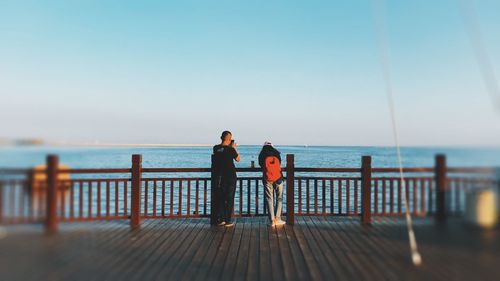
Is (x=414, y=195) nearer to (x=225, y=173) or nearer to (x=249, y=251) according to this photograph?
(x=249, y=251)

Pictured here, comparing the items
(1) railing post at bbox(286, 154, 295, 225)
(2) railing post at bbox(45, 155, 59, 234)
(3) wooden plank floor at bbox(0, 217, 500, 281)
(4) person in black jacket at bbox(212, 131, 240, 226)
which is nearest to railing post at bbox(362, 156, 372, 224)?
(3) wooden plank floor at bbox(0, 217, 500, 281)

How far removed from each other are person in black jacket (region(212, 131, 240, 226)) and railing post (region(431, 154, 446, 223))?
12.7 ft

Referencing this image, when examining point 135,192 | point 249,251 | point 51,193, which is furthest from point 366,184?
point 51,193

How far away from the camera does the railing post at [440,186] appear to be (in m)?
1.85

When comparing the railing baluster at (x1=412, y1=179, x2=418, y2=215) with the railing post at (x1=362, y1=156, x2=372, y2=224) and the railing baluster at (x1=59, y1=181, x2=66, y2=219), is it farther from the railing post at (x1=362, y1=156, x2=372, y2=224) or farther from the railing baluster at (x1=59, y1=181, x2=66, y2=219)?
the railing post at (x1=362, y1=156, x2=372, y2=224)

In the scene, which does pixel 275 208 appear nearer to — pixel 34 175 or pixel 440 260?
pixel 440 260

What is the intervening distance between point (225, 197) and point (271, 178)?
93cm

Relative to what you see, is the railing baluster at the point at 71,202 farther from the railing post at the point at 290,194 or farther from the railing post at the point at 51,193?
the railing post at the point at 290,194

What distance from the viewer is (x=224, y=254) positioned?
3.96 m

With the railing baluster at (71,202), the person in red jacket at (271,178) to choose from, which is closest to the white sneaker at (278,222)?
the person in red jacket at (271,178)

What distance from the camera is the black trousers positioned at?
219 inches

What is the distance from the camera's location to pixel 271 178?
220 inches

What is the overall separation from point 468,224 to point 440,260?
0.53m

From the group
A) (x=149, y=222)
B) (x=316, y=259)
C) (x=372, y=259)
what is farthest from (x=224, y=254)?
(x=149, y=222)
